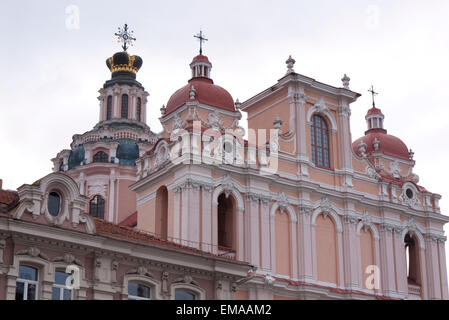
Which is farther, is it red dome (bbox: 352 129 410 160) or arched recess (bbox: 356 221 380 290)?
red dome (bbox: 352 129 410 160)

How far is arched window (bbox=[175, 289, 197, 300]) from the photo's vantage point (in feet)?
101

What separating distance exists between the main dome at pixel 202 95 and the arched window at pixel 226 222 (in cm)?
609

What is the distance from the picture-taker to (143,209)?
50.9 meters

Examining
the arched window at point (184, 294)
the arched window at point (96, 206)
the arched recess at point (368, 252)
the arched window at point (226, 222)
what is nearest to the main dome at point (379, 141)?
the arched recess at point (368, 252)

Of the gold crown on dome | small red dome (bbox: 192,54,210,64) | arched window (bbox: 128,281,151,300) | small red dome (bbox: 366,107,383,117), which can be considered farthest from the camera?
the gold crown on dome

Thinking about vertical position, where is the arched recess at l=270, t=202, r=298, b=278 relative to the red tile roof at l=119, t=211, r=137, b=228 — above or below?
below

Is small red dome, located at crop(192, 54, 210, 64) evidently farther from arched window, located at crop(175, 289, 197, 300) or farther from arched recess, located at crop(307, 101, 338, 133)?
arched window, located at crop(175, 289, 197, 300)

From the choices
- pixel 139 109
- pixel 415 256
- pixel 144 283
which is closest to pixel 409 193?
pixel 415 256

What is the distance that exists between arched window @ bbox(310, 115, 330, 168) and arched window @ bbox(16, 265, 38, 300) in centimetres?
2742

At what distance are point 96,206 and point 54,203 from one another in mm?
39888

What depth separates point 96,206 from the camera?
68.6 m

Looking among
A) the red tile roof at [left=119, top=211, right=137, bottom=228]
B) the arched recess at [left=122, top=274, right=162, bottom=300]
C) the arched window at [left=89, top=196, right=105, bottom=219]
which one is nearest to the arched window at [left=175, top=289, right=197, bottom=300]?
the arched recess at [left=122, top=274, right=162, bottom=300]

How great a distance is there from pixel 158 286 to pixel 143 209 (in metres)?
20.7
